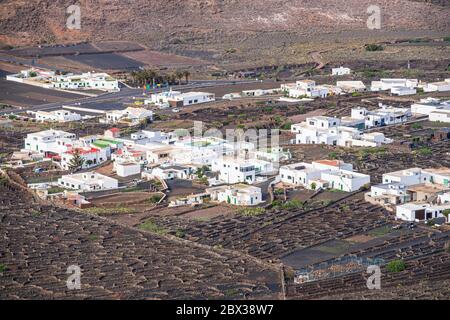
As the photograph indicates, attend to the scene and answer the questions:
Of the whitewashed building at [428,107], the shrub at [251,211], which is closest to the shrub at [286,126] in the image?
the whitewashed building at [428,107]

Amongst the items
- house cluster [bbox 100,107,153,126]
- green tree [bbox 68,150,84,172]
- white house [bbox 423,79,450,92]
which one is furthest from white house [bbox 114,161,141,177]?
white house [bbox 423,79,450,92]

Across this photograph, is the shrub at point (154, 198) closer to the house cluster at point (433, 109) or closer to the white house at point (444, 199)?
the white house at point (444, 199)

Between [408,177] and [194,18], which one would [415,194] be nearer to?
[408,177]

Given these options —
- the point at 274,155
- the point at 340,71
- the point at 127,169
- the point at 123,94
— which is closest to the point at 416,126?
the point at 274,155

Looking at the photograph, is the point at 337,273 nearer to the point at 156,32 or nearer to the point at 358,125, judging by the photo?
the point at 358,125

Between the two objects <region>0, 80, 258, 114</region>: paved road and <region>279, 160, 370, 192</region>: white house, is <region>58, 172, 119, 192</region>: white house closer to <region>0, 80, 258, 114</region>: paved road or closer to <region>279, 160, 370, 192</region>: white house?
<region>279, 160, 370, 192</region>: white house

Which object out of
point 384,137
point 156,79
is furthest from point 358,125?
point 156,79

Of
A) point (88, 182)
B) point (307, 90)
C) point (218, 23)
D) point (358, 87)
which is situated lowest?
point (358, 87)
